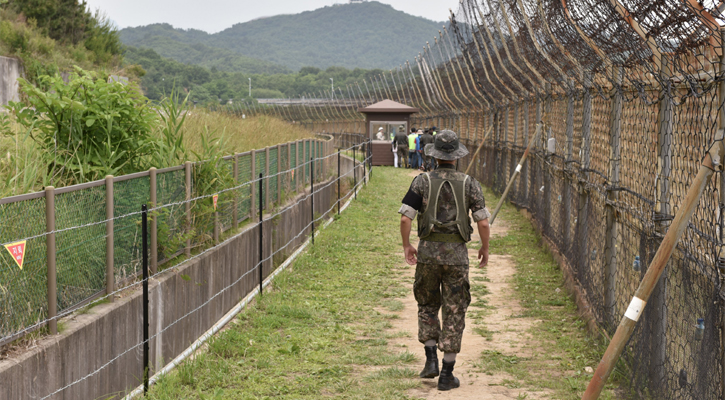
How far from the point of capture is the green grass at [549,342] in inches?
246

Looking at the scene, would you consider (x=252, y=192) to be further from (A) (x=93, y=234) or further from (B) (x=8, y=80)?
(B) (x=8, y=80)

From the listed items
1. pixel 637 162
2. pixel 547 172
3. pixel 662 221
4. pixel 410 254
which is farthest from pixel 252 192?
pixel 662 221

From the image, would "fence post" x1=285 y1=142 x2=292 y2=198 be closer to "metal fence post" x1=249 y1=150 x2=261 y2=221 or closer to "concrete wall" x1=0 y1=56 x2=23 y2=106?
"metal fence post" x1=249 y1=150 x2=261 y2=221

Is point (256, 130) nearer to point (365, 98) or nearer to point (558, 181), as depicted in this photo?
point (558, 181)

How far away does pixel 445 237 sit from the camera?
6.08 meters

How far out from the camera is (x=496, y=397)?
5930 mm

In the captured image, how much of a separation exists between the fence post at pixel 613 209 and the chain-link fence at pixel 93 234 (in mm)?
3754

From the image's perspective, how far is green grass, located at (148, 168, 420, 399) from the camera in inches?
243

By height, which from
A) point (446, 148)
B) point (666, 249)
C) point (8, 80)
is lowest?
point (666, 249)

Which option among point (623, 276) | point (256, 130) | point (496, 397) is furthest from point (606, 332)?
point (256, 130)

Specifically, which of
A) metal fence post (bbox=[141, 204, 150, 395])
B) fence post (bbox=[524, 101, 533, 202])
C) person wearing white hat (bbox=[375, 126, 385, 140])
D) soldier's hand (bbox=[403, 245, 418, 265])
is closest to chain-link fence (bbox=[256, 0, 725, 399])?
fence post (bbox=[524, 101, 533, 202])

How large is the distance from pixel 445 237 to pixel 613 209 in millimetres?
1758

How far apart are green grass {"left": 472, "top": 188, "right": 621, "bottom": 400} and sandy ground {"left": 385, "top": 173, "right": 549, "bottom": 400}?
0.09 meters

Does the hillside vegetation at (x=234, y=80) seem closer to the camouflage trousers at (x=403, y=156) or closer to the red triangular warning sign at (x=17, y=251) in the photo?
the camouflage trousers at (x=403, y=156)
